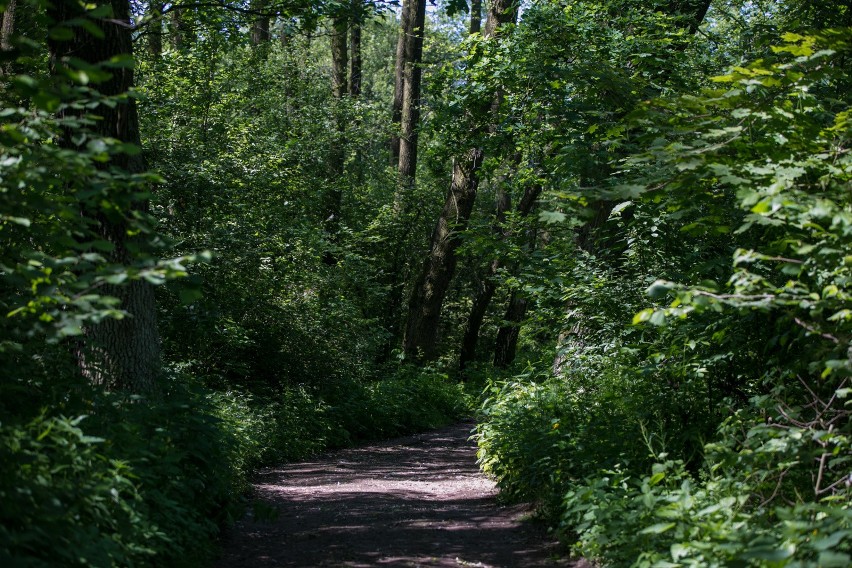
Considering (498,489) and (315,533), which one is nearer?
(315,533)

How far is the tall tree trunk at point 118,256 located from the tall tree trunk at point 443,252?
1070 centimetres

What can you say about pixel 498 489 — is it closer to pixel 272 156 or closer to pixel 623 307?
pixel 623 307

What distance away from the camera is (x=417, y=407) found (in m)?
17.8

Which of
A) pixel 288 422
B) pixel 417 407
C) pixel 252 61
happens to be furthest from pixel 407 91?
pixel 288 422

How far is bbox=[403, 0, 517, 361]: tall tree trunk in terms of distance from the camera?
709 inches

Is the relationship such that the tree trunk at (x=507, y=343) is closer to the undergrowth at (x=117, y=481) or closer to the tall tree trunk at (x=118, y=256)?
the undergrowth at (x=117, y=481)

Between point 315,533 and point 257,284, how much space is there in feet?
22.3

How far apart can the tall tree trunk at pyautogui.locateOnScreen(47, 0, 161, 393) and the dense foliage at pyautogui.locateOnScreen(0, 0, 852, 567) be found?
0.10 ft

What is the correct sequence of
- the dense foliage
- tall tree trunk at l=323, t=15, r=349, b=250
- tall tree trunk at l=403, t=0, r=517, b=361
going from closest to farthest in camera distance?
the dense foliage → tall tree trunk at l=403, t=0, r=517, b=361 → tall tree trunk at l=323, t=15, r=349, b=250

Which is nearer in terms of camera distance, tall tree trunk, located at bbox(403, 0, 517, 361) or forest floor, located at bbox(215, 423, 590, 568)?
forest floor, located at bbox(215, 423, 590, 568)

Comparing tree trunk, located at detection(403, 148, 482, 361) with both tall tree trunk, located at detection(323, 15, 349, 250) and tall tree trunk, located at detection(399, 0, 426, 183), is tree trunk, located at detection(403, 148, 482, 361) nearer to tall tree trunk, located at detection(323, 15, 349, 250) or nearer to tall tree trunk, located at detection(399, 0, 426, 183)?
tall tree trunk, located at detection(323, 15, 349, 250)

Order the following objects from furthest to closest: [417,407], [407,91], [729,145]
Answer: [407,91]
[417,407]
[729,145]

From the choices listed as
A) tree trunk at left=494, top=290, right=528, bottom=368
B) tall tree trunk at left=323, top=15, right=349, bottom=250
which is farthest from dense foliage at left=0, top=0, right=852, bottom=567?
tree trunk at left=494, top=290, right=528, bottom=368

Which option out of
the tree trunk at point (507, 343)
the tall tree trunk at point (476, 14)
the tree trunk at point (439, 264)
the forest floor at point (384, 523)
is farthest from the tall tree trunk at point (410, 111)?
the forest floor at point (384, 523)
